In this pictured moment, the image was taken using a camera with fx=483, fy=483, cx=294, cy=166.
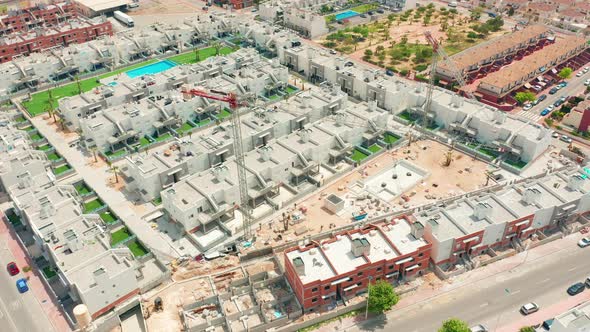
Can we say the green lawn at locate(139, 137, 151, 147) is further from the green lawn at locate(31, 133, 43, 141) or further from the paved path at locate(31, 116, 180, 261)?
the green lawn at locate(31, 133, 43, 141)

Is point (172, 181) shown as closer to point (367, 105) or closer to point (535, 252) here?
point (367, 105)

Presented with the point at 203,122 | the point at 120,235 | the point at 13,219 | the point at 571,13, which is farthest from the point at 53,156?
the point at 571,13

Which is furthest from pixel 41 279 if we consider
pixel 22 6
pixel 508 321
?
pixel 22 6

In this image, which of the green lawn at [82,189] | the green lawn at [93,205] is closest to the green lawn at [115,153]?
the green lawn at [82,189]

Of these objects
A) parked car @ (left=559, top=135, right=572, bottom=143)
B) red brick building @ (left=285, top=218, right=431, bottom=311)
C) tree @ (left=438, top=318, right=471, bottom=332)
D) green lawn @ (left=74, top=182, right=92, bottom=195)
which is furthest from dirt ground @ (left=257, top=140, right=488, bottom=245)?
green lawn @ (left=74, top=182, right=92, bottom=195)

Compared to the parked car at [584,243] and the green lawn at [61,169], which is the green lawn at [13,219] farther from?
the parked car at [584,243]
